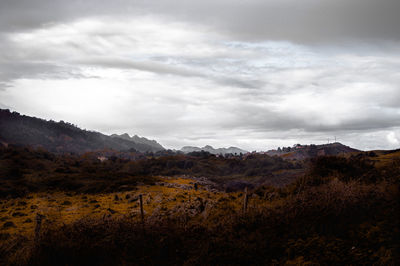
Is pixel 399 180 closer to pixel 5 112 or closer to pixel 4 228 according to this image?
pixel 4 228

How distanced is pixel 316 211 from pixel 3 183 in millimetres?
36865

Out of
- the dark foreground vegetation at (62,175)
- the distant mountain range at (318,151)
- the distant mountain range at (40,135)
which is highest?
the distant mountain range at (40,135)

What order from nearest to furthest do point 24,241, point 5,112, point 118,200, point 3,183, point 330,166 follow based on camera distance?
point 24,241 < point 330,166 < point 118,200 < point 3,183 < point 5,112

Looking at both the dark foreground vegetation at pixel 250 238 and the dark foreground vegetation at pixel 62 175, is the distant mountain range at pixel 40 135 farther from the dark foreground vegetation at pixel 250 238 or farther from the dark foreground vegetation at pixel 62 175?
the dark foreground vegetation at pixel 250 238

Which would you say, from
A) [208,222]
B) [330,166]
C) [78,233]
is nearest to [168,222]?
[208,222]

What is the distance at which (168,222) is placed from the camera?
12.6 m

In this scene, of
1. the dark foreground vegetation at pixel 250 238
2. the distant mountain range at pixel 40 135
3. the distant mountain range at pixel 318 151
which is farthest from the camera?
the distant mountain range at pixel 40 135

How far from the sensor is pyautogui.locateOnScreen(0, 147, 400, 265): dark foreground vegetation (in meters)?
10.6

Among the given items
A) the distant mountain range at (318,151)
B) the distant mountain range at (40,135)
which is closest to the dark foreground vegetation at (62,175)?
the distant mountain range at (318,151)

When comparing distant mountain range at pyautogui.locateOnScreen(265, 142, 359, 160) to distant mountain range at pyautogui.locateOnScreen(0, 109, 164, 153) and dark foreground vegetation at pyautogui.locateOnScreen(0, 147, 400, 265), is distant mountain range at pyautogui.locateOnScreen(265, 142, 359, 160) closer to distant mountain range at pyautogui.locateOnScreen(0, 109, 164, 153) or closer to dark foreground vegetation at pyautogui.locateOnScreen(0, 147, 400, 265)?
dark foreground vegetation at pyautogui.locateOnScreen(0, 147, 400, 265)

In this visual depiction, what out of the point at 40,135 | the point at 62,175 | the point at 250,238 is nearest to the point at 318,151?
the point at 62,175

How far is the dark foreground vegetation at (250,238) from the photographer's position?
34.7 feet

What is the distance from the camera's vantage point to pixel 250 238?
1163 cm

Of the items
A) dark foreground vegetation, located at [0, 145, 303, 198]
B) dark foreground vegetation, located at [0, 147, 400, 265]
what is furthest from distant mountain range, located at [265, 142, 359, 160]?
dark foreground vegetation, located at [0, 147, 400, 265]
